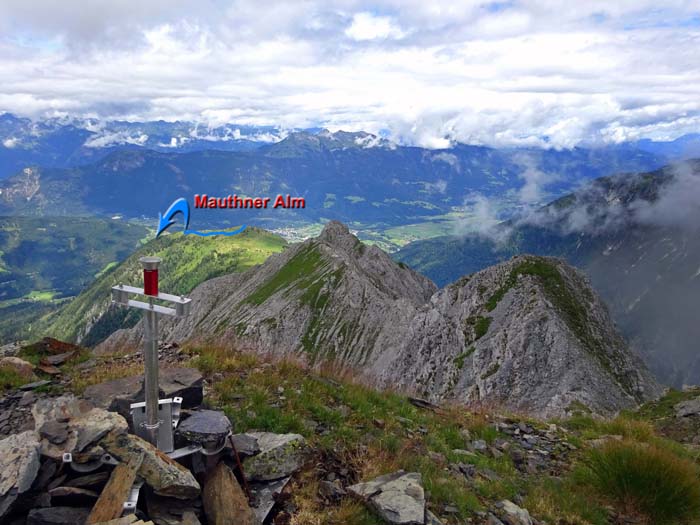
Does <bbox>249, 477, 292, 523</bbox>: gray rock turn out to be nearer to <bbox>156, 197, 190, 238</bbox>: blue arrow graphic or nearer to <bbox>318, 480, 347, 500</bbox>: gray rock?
<bbox>318, 480, 347, 500</bbox>: gray rock

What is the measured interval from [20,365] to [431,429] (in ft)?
40.9

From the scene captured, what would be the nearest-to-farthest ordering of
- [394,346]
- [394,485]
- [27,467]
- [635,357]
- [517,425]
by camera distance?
[27,467] → [394,485] → [517,425] → [635,357] → [394,346]

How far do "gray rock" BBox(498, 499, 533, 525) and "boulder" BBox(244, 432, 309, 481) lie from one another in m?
4.35

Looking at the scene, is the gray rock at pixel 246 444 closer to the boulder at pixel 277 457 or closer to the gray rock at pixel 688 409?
the boulder at pixel 277 457

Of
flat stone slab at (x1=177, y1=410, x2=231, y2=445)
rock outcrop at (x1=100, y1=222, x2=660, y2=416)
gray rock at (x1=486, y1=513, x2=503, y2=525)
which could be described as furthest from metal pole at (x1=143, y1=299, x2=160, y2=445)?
rock outcrop at (x1=100, y1=222, x2=660, y2=416)

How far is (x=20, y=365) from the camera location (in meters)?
14.2

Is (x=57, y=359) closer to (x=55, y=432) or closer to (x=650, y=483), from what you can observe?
(x=55, y=432)

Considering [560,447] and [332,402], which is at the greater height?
[332,402]

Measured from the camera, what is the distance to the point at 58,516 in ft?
23.3

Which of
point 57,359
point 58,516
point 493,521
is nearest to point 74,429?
point 58,516

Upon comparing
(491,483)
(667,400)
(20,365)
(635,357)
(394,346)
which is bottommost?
(394,346)

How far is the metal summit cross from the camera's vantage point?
803 centimetres

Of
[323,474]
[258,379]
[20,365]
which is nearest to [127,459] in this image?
[323,474]

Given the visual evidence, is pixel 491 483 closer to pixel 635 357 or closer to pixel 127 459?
pixel 127 459
